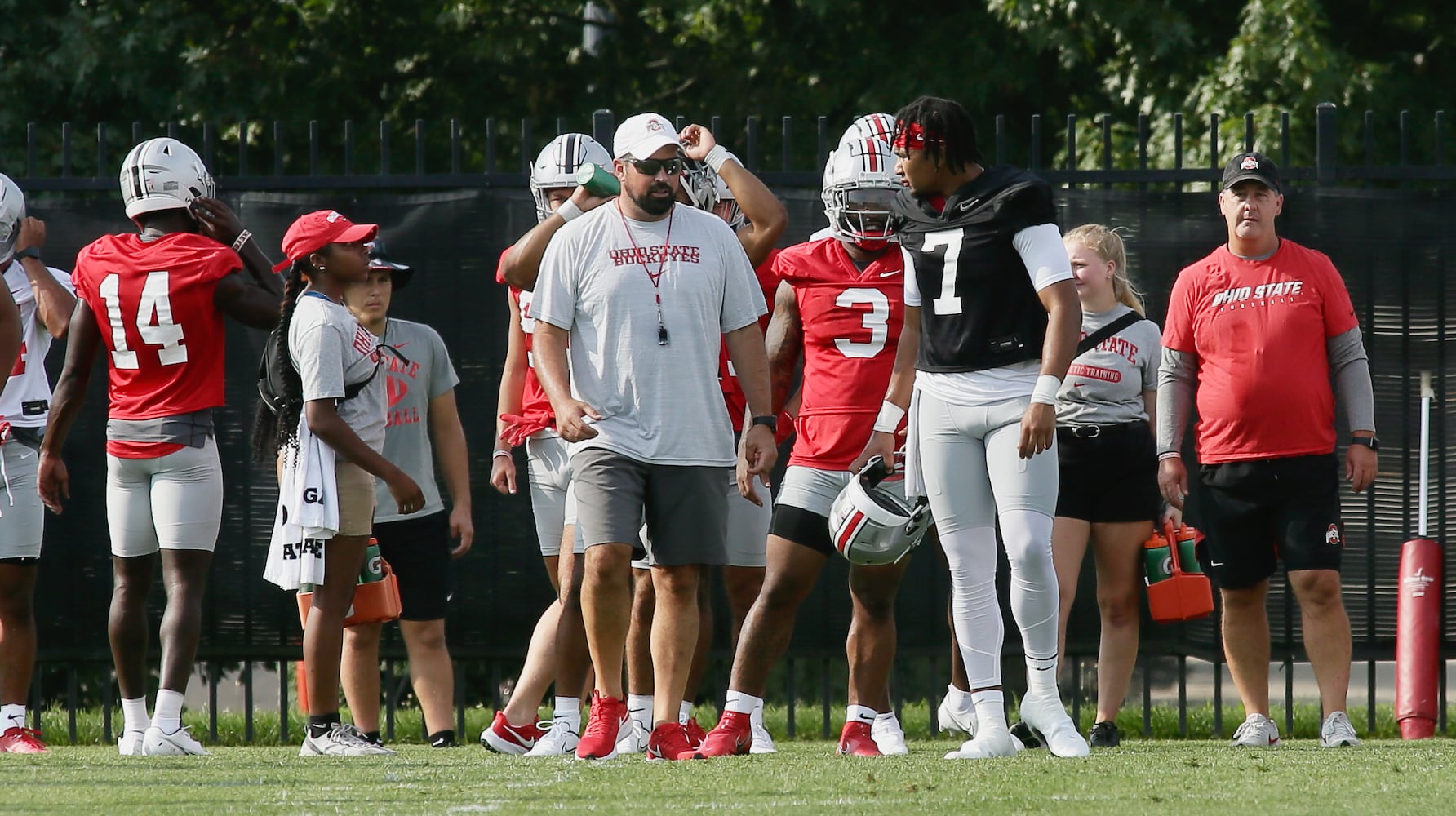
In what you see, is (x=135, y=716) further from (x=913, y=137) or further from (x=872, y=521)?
(x=913, y=137)

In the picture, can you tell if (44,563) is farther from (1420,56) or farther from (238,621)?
(1420,56)

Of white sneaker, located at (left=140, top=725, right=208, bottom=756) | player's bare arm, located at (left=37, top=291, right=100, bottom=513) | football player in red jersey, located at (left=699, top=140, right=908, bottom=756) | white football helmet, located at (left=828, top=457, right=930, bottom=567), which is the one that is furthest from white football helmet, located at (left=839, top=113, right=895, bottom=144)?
white sneaker, located at (left=140, top=725, right=208, bottom=756)

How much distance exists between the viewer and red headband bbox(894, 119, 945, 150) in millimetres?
5609

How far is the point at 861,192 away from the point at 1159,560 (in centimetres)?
186

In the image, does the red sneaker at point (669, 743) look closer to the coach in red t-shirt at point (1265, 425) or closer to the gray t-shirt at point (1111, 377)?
the gray t-shirt at point (1111, 377)

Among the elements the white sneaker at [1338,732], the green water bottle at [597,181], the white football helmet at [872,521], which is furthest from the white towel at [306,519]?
the white sneaker at [1338,732]

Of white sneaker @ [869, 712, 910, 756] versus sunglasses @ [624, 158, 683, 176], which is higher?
sunglasses @ [624, 158, 683, 176]

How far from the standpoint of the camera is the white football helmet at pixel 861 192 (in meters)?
6.06

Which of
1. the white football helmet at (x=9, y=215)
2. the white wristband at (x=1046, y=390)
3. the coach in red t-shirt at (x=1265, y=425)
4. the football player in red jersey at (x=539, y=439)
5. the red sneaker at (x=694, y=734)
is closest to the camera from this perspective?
the white wristband at (x=1046, y=390)

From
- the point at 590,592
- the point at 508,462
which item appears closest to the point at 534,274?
the point at 508,462

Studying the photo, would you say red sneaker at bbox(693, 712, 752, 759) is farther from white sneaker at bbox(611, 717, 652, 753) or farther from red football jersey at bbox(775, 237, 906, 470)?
red football jersey at bbox(775, 237, 906, 470)

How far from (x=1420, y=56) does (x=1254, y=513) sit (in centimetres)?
784

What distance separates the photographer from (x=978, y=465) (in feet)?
18.5

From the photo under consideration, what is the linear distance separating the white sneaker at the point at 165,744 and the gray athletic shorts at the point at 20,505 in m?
0.89
